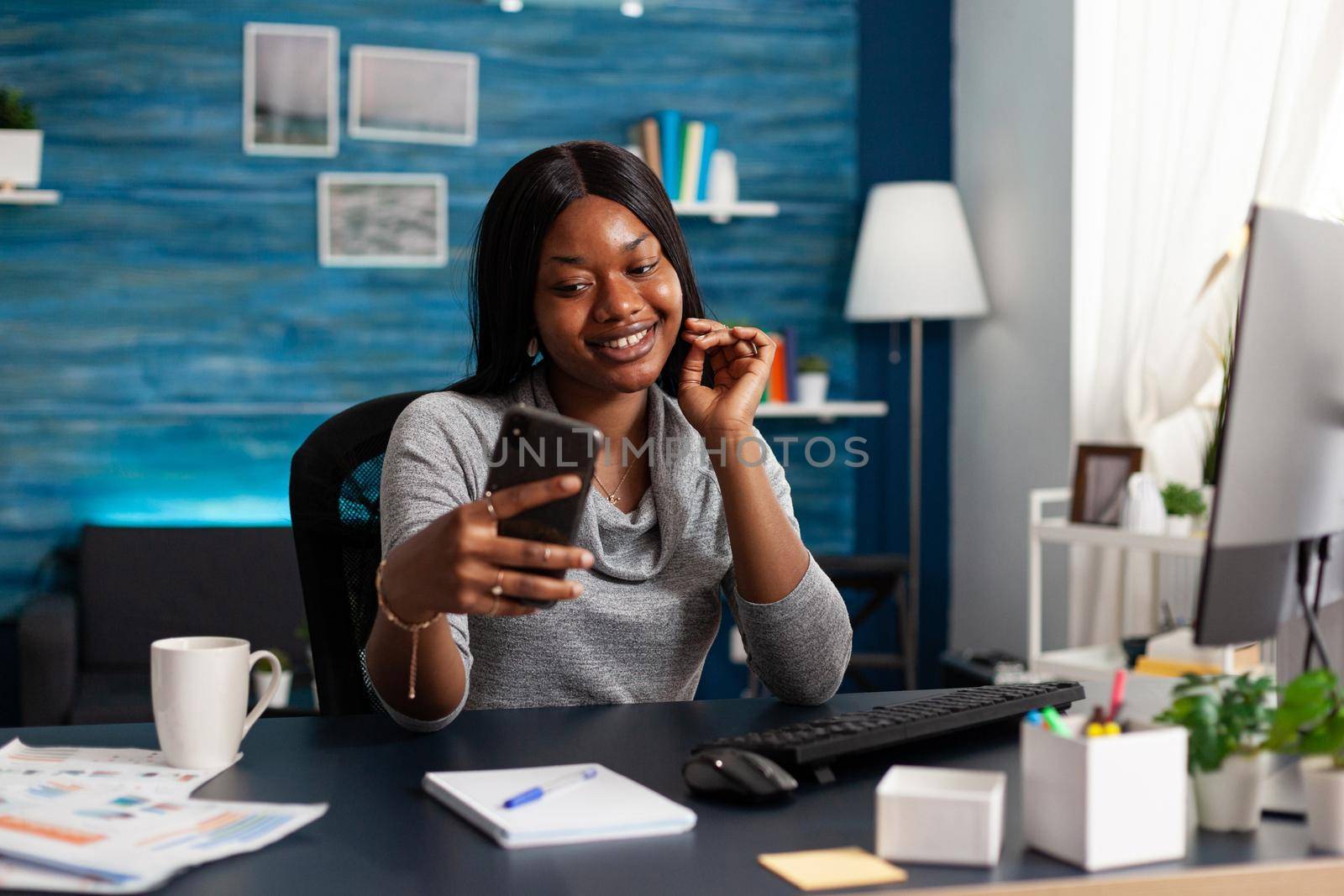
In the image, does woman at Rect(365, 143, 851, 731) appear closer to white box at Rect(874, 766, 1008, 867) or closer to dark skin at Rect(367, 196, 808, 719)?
dark skin at Rect(367, 196, 808, 719)

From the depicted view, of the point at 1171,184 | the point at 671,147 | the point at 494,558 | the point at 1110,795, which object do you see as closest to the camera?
the point at 1110,795

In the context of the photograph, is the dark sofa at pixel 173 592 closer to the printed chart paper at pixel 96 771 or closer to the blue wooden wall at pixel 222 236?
the blue wooden wall at pixel 222 236

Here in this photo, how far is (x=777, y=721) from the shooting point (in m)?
1.18

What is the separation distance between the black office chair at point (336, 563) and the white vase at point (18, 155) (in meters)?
2.45

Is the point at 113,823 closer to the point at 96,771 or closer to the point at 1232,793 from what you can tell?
the point at 96,771

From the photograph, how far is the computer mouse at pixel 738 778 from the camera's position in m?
0.89

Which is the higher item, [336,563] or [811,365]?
[811,365]

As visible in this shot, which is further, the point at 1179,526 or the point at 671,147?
the point at 671,147

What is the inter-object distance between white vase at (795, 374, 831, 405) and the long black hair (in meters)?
2.33

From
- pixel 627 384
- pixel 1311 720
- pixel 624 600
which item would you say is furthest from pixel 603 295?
pixel 1311 720

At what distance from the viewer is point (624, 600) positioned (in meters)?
1.41

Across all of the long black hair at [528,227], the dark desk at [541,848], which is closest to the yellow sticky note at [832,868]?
the dark desk at [541,848]

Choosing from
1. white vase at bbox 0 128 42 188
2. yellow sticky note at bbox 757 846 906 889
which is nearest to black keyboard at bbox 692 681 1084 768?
yellow sticky note at bbox 757 846 906 889

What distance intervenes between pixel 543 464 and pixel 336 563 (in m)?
0.57
